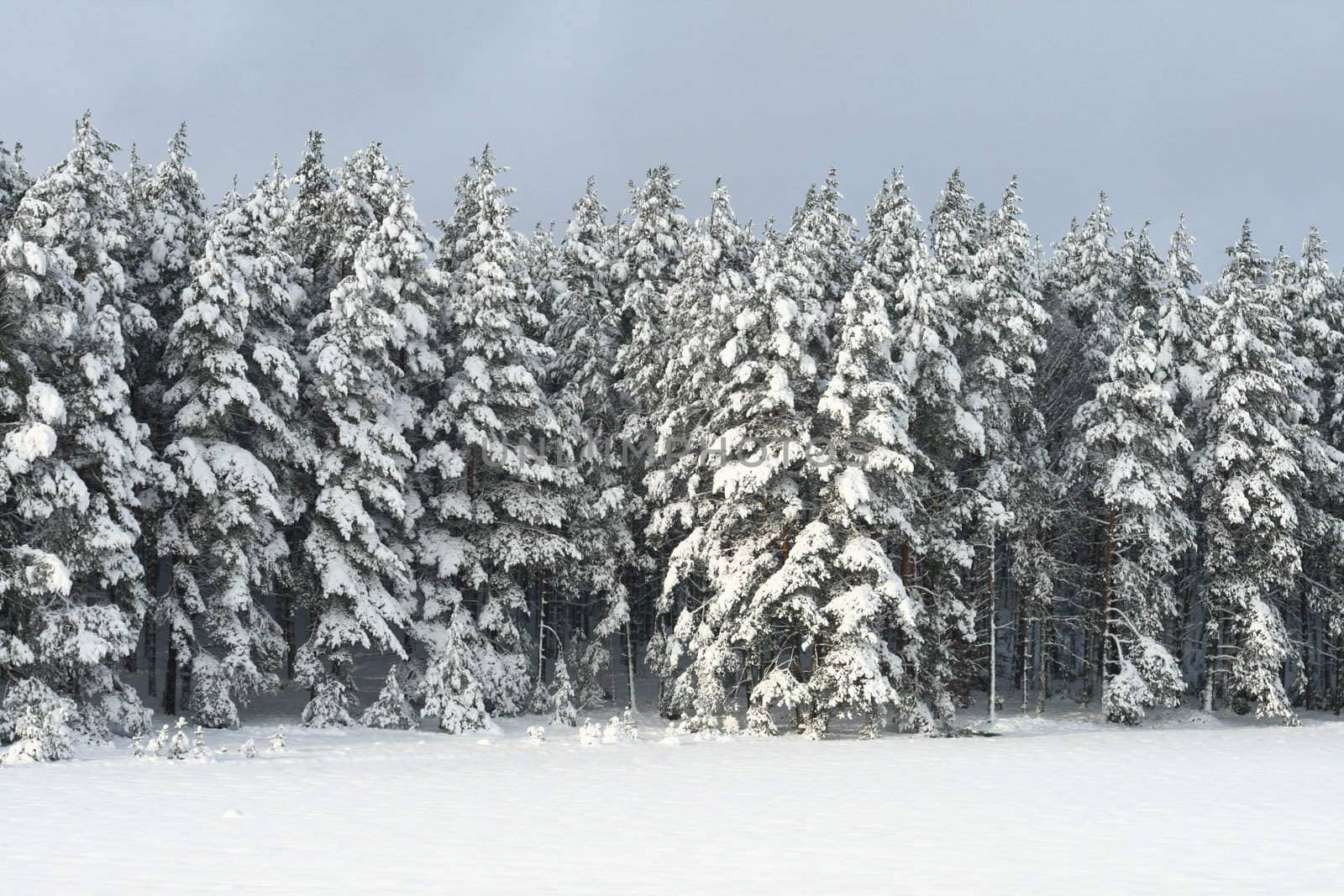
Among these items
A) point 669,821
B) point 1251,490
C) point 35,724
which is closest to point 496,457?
point 35,724

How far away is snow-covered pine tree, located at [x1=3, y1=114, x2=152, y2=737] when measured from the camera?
67.8ft

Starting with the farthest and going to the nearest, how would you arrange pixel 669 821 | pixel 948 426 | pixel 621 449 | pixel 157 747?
pixel 621 449 < pixel 948 426 < pixel 157 747 < pixel 669 821

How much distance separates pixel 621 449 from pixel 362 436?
334 inches

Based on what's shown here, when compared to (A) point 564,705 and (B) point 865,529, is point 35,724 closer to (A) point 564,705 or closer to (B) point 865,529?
(A) point 564,705

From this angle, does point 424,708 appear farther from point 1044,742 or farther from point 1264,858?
point 1264,858

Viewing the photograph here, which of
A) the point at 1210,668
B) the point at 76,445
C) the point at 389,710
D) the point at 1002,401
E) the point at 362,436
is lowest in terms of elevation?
the point at 389,710

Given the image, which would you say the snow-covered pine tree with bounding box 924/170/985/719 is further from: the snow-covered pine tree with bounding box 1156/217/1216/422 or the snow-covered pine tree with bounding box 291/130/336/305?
the snow-covered pine tree with bounding box 291/130/336/305

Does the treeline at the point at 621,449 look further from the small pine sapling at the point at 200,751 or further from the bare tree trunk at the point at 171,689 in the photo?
the small pine sapling at the point at 200,751

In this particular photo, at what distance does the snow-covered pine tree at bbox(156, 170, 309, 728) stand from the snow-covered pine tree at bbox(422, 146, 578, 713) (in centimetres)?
473

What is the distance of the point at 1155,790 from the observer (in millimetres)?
17578

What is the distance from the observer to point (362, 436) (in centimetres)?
2700

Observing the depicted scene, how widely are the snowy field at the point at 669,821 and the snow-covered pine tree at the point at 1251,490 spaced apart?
26.1 ft

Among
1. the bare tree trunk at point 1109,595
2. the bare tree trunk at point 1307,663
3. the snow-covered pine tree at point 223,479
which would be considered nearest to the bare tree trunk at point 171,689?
the snow-covered pine tree at point 223,479

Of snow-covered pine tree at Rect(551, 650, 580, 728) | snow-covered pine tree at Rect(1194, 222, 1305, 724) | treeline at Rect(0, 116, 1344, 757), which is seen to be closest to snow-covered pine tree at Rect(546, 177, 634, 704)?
treeline at Rect(0, 116, 1344, 757)
